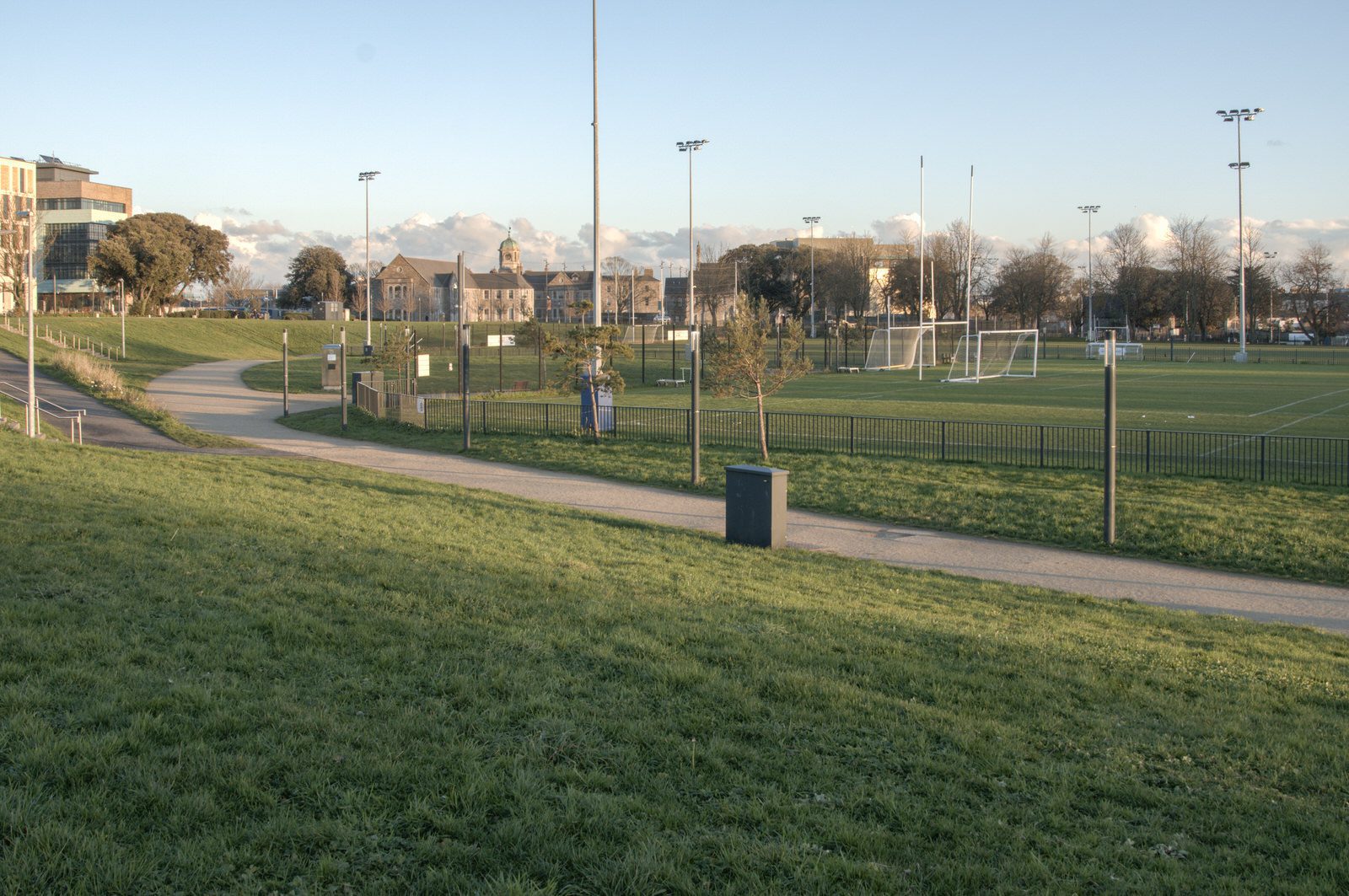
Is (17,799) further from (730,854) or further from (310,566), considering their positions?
(310,566)

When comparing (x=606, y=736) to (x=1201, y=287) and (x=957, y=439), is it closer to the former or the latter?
(x=957, y=439)

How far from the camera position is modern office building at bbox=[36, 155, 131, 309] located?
106875 millimetres

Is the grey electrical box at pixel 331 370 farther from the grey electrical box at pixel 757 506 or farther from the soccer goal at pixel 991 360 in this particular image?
the grey electrical box at pixel 757 506

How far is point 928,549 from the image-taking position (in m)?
15.0

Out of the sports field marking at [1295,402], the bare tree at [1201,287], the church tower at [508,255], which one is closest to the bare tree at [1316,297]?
the bare tree at [1201,287]

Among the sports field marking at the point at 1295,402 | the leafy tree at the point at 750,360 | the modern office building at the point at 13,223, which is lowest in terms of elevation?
the sports field marking at the point at 1295,402

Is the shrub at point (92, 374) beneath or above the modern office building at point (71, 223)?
beneath

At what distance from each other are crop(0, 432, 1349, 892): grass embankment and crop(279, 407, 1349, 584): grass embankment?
4.98m

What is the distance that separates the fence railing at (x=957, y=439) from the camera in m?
19.5

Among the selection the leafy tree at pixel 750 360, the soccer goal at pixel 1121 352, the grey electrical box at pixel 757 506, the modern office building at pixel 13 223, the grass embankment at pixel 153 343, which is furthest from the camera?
the soccer goal at pixel 1121 352

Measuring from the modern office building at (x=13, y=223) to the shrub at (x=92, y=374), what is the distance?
5037 millimetres

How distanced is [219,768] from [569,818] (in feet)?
5.32

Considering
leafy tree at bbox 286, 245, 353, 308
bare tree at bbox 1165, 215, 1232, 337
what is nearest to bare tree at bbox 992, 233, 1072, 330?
bare tree at bbox 1165, 215, 1232, 337

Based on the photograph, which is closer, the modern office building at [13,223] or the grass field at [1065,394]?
the grass field at [1065,394]
